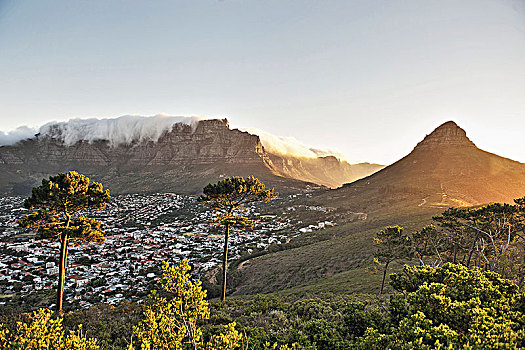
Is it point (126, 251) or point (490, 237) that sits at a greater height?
point (490, 237)

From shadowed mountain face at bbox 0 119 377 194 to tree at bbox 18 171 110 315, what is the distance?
91.2 metres

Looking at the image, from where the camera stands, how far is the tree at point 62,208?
1370cm

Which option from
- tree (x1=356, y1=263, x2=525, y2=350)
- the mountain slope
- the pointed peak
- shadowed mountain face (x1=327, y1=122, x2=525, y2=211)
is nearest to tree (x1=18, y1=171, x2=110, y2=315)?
tree (x1=356, y1=263, x2=525, y2=350)

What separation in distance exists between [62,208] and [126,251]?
31.1 metres

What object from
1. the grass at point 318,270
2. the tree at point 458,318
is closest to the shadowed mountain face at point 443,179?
the grass at point 318,270

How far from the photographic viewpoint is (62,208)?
14.3 metres

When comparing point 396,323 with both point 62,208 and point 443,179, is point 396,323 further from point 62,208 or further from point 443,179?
point 443,179

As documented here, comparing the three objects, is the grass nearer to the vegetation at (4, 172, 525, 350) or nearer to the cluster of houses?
the cluster of houses

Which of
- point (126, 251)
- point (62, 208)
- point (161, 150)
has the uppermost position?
point (161, 150)

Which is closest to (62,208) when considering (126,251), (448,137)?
(126,251)

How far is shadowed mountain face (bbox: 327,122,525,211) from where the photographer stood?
59.2m

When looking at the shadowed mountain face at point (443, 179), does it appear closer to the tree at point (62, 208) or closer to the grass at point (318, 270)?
the grass at point (318, 270)

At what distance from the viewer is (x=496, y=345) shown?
4391mm

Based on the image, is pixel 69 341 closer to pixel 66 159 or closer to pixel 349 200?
pixel 349 200
